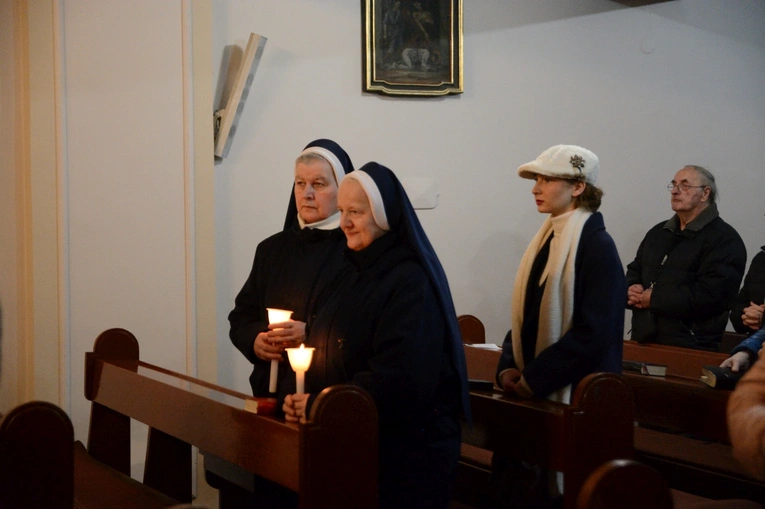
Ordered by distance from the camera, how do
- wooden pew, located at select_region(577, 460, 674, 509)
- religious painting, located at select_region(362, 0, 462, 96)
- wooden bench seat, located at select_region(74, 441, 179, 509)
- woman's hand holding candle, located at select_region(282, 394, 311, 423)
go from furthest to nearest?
religious painting, located at select_region(362, 0, 462, 96), wooden bench seat, located at select_region(74, 441, 179, 509), woman's hand holding candle, located at select_region(282, 394, 311, 423), wooden pew, located at select_region(577, 460, 674, 509)

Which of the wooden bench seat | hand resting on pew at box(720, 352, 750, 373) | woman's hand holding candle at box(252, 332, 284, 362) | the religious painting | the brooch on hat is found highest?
the religious painting

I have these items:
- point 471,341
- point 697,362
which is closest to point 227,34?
point 471,341

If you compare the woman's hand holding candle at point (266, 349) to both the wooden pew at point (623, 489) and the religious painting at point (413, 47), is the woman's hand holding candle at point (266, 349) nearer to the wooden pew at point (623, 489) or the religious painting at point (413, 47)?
the wooden pew at point (623, 489)

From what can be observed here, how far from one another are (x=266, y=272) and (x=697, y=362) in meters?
2.38

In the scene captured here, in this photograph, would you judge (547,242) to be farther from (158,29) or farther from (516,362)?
(158,29)

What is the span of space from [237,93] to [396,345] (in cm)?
312

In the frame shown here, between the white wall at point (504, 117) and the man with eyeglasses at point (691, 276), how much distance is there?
1.44 meters

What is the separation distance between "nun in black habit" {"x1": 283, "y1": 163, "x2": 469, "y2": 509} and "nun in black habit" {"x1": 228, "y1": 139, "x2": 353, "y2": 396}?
0.30 m

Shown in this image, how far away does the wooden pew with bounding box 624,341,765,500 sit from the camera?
3.32 m

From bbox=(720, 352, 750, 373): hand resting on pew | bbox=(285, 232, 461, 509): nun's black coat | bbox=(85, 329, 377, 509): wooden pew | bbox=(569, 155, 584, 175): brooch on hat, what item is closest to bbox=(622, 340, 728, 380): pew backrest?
bbox=(720, 352, 750, 373): hand resting on pew

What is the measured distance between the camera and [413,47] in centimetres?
612

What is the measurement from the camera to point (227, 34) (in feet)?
17.9

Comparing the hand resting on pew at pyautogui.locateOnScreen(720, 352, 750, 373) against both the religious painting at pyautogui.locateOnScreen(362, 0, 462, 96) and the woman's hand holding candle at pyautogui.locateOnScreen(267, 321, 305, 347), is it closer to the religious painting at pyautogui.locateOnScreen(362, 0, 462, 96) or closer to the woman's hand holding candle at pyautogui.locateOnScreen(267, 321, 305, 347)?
the woman's hand holding candle at pyautogui.locateOnScreen(267, 321, 305, 347)

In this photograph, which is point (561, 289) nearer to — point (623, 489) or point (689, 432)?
point (689, 432)
